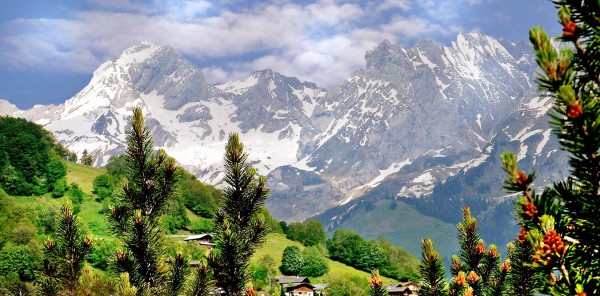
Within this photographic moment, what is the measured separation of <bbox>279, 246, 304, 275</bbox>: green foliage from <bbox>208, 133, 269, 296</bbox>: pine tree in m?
146

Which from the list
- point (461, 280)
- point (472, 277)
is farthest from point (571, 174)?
point (472, 277)

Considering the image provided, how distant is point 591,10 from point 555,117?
1391 mm

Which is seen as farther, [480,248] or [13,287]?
[13,287]

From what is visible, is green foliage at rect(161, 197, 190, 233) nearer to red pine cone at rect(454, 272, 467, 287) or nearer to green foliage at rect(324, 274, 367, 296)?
green foliage at rect(324, 274, 367, 296)

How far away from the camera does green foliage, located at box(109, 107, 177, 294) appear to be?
41.1 feet

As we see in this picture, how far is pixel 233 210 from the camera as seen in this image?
13664mm

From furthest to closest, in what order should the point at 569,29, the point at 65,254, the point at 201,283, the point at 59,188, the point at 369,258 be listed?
the point at 369,258 → the point at 59,188 → the point at 65,254 → the point at 201,283 → the point at 569,29

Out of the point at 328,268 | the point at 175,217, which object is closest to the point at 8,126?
the point at 175,217

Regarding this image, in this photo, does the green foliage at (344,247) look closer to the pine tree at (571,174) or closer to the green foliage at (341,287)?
the green foliage at (341,287)

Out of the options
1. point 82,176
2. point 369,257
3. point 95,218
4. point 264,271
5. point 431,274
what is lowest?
point 264,271

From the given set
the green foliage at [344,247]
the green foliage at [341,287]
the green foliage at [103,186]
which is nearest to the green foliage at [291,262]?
the green foliage at [341,287]

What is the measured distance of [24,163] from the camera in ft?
498

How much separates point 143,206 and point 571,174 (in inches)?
429

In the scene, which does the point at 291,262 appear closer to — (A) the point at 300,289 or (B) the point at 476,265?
(A) the point at 300,289
